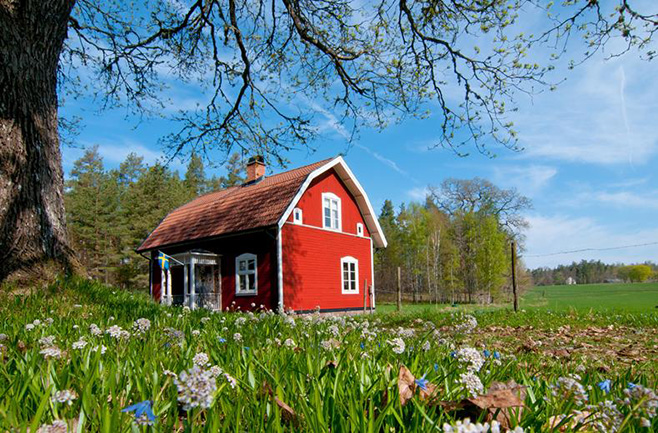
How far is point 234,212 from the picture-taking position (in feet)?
67.9

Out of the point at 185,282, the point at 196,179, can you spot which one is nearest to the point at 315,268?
the point at 185,282

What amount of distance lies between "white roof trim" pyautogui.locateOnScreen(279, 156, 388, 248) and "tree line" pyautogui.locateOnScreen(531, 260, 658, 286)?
88.0m

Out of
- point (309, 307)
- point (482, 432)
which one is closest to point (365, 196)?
point (309, 307)

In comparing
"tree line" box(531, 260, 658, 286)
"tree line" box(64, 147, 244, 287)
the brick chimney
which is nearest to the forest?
"tree line" box(64, 147, 244, 287)

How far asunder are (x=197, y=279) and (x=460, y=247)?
1175 inches

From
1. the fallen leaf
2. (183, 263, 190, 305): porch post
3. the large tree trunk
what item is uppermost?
the large tree trunk

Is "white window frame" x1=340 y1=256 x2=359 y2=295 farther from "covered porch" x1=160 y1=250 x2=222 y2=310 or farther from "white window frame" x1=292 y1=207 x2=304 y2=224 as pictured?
"covered porch" x1=160 y1=250 x2=222 y2=310

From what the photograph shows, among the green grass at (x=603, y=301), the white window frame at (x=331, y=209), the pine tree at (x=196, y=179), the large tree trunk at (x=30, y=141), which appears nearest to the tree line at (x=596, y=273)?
the green grass at (x=603, y=301)

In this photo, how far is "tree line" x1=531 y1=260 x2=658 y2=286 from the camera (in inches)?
3885

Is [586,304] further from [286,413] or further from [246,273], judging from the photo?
[286,413]

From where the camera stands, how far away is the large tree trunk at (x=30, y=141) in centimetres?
540

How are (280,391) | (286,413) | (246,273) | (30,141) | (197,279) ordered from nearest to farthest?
(286,413)
(280,391)
(30,141)
(246,273)
(197,279)

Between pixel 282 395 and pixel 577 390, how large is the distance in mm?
1069

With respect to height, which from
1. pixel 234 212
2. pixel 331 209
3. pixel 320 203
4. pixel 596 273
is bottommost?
pixel 596 273
